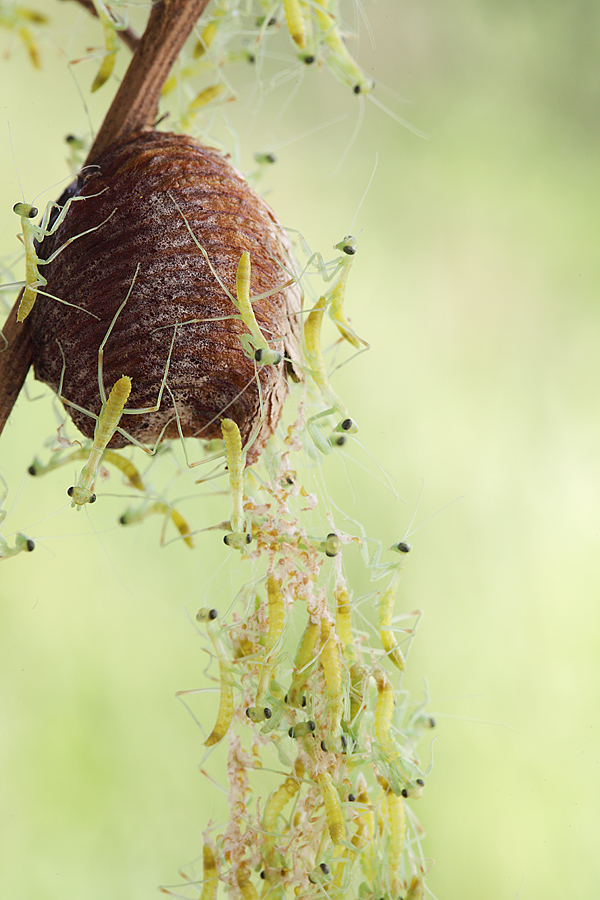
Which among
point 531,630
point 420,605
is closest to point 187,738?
point 420,605

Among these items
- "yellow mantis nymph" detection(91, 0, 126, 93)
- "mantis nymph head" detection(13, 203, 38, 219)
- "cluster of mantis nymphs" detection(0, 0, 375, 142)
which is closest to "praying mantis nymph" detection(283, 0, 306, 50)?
"cluster of mantis nymphs" detection(0, 0, 375, 142)

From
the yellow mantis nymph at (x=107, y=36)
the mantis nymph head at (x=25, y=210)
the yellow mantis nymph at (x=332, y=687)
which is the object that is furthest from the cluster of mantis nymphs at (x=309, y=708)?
the yellow mantis nymph at (x=107, y=36)

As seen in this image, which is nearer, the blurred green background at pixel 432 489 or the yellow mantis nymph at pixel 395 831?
the yellow mantis nymph at pixel 395 831

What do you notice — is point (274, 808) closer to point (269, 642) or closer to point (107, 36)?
point (269, 642)

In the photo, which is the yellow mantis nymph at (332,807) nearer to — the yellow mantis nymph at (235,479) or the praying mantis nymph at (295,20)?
the yellow mantis nymph at (235,479)

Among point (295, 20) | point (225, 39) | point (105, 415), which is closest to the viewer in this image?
point (105, 415)

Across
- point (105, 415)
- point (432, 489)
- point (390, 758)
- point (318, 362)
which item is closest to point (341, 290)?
point (318, 362)
